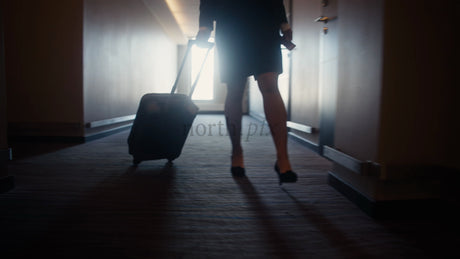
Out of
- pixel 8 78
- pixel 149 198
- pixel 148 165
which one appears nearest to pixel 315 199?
pixel 149 198

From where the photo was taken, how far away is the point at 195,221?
1.01 metres

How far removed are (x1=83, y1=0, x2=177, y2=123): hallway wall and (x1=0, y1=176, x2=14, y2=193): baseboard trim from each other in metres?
1.80

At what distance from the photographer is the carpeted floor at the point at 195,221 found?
2.68 feet

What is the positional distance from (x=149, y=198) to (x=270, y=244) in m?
0.62

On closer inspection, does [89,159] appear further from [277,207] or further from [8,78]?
[8,78]

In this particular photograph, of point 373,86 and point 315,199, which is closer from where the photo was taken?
point 373,86

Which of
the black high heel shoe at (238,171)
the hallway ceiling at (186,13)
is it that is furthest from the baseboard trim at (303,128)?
the hallway ceiling at (186,13)

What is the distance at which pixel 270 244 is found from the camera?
2.79 ft

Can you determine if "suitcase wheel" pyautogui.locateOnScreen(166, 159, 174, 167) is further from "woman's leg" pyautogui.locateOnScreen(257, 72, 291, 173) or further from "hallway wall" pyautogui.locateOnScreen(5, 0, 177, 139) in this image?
"hallway wall" pyautogui.locateOnScreen(5, 0, 177, 139)

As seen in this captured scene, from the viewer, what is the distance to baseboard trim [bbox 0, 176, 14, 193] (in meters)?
1.29

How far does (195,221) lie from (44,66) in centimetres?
283

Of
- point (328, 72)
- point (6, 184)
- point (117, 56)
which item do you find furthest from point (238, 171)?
point (117, 56)

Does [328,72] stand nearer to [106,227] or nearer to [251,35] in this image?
[251,35]

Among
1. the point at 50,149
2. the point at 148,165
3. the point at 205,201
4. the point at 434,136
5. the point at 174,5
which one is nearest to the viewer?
the point at 434,136
